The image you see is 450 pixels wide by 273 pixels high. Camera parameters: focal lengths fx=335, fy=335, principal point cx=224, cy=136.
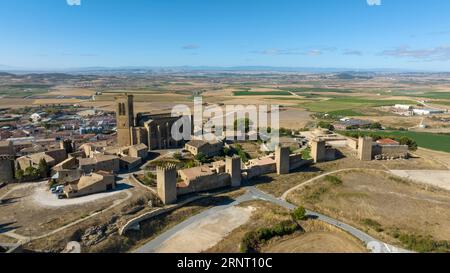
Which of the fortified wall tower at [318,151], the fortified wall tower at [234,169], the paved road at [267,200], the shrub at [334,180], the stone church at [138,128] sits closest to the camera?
the paved road at [267,200]

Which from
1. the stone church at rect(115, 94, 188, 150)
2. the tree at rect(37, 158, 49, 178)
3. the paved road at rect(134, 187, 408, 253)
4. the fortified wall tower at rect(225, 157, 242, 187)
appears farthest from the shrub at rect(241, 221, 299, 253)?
the stone church at rect(115, 94, 188, 150)

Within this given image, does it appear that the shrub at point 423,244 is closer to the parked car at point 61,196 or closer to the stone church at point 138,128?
the parked car at point 61,196

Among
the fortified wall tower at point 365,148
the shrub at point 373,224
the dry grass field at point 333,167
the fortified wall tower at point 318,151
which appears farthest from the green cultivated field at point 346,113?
the shrub at point 373,224

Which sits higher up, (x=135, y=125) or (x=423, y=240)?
(x=135, y=125)
